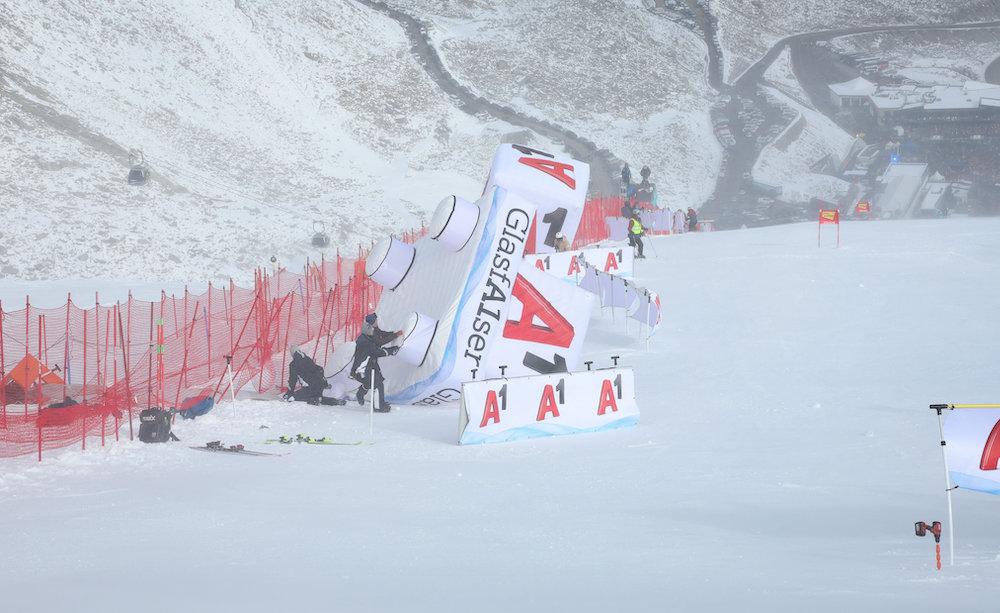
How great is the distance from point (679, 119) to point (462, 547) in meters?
49.1

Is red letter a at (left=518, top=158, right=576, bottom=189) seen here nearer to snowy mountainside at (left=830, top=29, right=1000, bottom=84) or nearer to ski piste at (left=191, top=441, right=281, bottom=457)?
ski piste at (left=191, top=441, right=281, bottom=457)

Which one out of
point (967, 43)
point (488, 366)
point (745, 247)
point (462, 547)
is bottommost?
point (462, 547)

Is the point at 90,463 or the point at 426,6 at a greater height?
the point at 426,6

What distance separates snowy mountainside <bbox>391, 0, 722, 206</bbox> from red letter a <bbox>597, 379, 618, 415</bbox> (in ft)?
121

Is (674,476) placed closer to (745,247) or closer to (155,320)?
(155,320)

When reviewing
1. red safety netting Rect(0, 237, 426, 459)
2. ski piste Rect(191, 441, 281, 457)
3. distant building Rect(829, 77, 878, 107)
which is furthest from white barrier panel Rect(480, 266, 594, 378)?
distant building Rect(829, 77, 878, 107)

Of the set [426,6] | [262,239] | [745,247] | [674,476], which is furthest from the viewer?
[426,6]

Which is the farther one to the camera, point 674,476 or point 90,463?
→ point 90,463

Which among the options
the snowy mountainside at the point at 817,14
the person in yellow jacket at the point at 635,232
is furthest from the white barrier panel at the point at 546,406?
the snowy mountainside at the point at 817,14

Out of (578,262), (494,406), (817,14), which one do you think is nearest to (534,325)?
(494,406)

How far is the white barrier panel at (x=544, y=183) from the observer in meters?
17.6

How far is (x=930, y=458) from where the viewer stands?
12555 millimetres

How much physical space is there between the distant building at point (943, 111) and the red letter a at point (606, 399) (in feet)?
133

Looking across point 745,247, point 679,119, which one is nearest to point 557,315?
point 745,247
